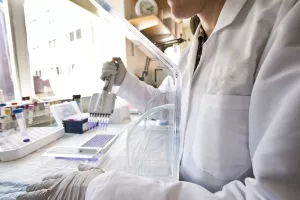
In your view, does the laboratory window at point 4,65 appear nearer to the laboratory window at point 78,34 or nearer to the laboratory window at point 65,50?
the laboratory window at point 65,50

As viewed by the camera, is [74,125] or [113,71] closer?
[113,71]

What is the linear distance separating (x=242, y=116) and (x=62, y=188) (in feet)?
1.64

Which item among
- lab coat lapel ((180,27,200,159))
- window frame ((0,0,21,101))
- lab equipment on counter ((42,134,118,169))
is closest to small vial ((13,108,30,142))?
lab equipment on counter ((42,134,118,169))

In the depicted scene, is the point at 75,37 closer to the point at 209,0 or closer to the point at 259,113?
the point at 209,0

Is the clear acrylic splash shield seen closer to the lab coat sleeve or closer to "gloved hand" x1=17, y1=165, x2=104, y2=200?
the lab coat sleeve

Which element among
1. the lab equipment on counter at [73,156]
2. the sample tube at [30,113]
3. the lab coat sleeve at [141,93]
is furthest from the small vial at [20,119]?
the lab coat sleeve at [141,93]

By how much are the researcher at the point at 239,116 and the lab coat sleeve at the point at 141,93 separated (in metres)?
0.47

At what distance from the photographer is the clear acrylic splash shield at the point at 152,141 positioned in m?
0.66

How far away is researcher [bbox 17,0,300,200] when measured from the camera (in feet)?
0.99

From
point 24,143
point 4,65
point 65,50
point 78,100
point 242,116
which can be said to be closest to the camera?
point 242,116

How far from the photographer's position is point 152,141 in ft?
3.14

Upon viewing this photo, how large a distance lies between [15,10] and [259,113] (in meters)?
1.59

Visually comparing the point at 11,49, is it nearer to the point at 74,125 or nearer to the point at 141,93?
the point at 74,125

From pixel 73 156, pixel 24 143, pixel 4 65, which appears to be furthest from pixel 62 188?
pixel 4 65
